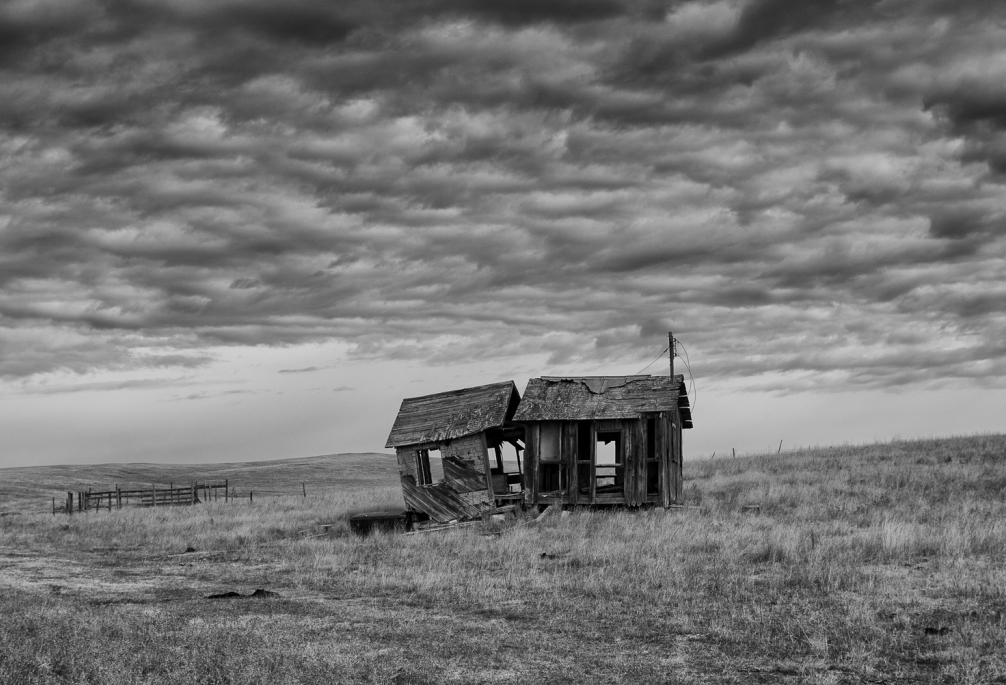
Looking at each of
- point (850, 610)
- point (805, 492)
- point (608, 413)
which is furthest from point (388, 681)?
point (805, 492)

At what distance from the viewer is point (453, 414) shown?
94.1 feet

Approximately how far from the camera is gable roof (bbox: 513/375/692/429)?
1056 inches

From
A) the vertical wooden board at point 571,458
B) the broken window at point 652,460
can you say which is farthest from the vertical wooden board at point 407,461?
the broken window at point 652,460

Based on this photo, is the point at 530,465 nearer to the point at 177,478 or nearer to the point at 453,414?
the point at 453,414

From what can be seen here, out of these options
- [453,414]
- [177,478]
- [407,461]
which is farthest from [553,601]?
[177,478]

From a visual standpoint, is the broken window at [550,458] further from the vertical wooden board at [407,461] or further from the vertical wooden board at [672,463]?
the vertical wooden board at [407,461]

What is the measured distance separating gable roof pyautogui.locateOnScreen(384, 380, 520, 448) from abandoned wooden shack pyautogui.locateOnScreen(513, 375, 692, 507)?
0.88 meters

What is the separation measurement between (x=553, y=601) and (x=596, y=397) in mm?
15223

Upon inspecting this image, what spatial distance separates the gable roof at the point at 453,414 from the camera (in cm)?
2773

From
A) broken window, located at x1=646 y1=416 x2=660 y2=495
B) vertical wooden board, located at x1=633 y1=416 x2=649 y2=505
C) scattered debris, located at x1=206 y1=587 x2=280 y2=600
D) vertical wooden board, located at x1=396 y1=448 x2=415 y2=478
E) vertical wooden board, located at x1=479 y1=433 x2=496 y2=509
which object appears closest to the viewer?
scattered debris, located at x1=206 y1=587 x2=280 y2=600

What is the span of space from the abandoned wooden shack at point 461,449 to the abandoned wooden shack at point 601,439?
90 cm

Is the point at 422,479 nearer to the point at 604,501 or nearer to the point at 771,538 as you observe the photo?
the point at 604,501

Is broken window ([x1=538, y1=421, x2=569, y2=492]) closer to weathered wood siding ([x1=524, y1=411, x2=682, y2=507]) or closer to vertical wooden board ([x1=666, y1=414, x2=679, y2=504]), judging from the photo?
weathered wood siding ([x1=524, y1=411, x2=682, y2=507])

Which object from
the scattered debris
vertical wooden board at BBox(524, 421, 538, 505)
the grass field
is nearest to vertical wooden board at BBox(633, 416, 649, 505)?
the grass field
